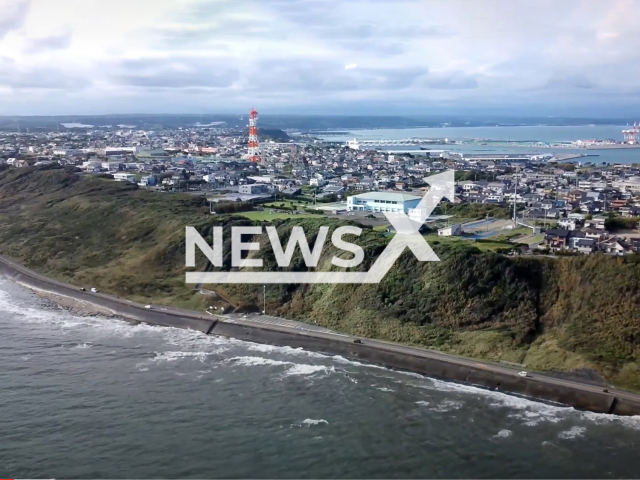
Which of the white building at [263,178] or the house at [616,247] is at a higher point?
the white building at [263,178]

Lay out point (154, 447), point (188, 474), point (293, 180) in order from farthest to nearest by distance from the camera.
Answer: point (293, 180), point (154, 447), point (188, 474)

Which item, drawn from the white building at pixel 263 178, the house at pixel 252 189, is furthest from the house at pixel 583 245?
the white building at pixel 263 178

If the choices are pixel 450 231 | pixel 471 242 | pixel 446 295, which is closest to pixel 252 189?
pixel 450 231

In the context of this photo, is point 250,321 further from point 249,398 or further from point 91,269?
point 91,269

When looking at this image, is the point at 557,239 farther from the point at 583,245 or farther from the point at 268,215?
the point at 268,215

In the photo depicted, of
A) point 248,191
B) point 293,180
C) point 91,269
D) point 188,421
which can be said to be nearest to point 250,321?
point 188,421

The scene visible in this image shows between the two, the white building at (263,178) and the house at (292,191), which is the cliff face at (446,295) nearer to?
the house at (292,191)

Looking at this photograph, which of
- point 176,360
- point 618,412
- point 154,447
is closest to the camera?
point 154,447
